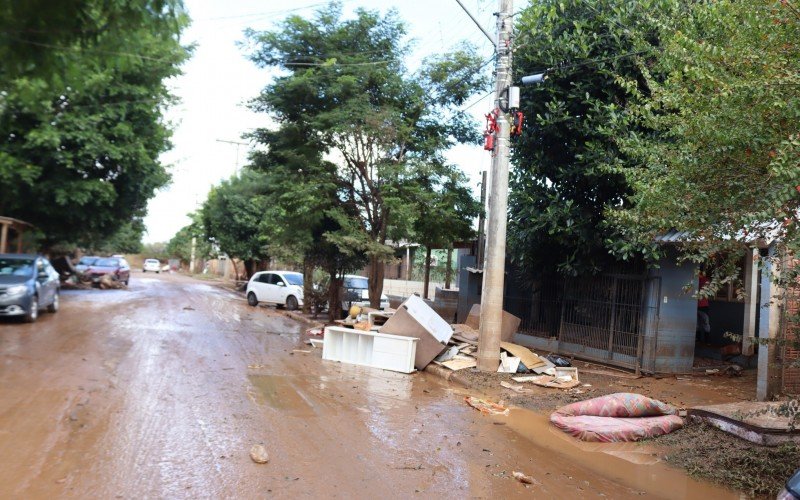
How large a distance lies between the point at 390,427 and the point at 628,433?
292 centimetres

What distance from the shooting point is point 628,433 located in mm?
7129

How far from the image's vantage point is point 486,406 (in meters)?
8.76

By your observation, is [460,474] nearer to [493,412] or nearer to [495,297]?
[493,412]

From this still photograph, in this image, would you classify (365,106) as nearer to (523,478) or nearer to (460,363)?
(460,363)

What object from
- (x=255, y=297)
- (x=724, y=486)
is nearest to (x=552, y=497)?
(x=724, y=486)

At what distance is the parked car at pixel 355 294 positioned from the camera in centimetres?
2217

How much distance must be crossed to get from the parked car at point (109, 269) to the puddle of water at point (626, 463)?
30.2 metres

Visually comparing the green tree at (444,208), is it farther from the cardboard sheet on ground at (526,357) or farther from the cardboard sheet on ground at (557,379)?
the cardboard sheet on ground at (557,379)

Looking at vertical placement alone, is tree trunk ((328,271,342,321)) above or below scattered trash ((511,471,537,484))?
above

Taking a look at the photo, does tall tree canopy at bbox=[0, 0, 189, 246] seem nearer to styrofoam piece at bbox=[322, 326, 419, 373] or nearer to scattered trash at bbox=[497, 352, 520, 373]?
styrofoam piece at bbox=[322, 326, 419, 373]

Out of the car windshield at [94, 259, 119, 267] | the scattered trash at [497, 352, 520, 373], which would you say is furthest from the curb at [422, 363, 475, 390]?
the car windshield at [94, 259, 119, 267]

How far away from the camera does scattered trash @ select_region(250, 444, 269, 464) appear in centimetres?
536

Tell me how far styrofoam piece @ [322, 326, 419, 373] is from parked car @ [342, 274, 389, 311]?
28.9 ft

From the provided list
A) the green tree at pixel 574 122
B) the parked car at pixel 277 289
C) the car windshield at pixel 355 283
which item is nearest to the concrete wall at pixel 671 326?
the green tree at pixel 574 122
